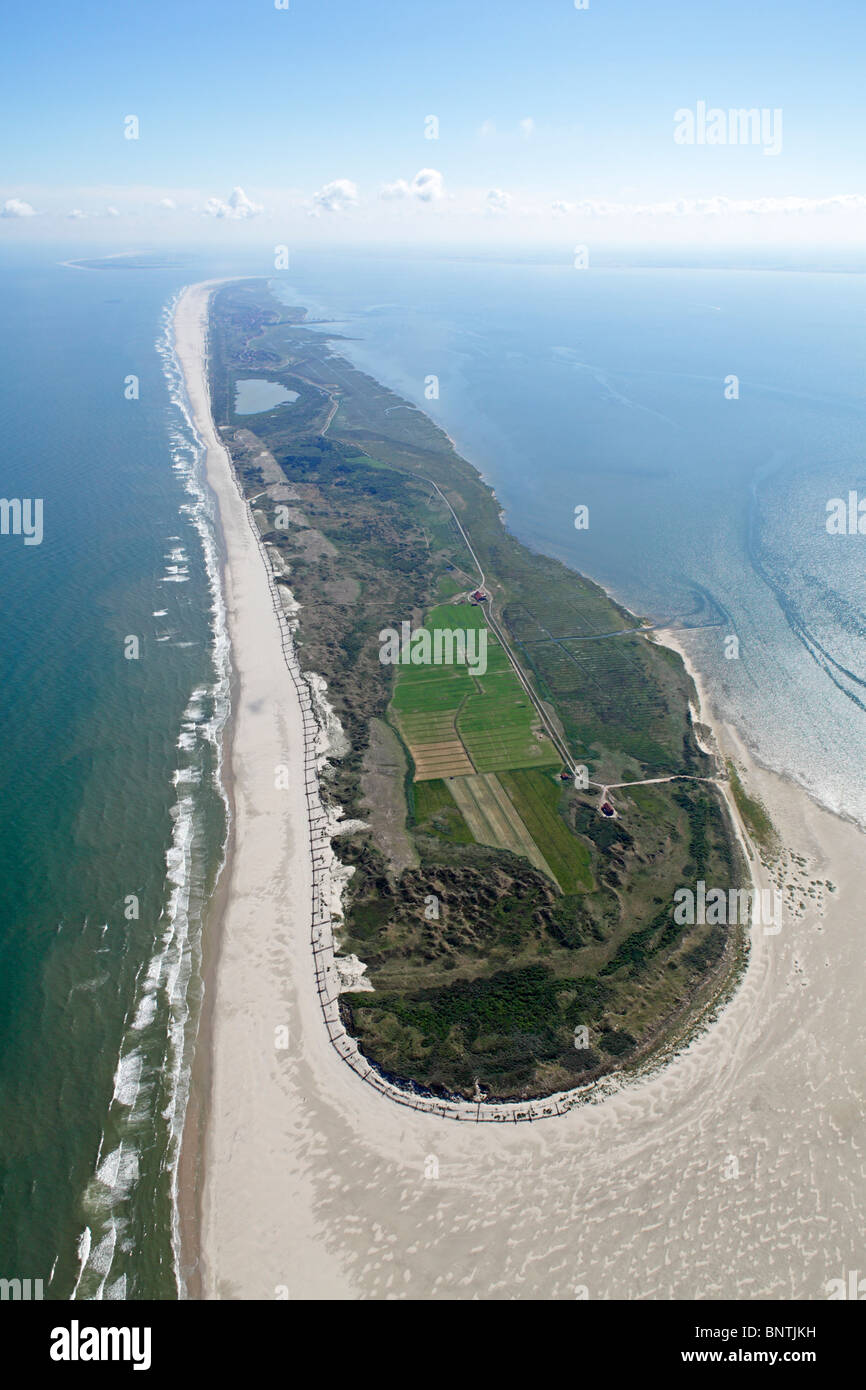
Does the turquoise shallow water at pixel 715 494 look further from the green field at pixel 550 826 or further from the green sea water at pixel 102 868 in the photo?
the green sea water at pixel 102 868

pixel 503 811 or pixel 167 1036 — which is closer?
pixel 167 1036

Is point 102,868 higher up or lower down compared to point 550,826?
lower down

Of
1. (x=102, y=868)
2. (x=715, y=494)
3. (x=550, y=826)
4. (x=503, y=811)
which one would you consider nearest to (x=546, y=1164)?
(x=550, y=826)

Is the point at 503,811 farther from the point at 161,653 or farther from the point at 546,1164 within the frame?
the point at 161,653

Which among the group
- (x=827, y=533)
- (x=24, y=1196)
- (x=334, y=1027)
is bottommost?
(x=24, y=1196)

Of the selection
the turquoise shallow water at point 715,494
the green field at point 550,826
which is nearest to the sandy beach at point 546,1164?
the green field at point 550,826

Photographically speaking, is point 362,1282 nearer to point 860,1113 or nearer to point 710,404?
point 860,1113

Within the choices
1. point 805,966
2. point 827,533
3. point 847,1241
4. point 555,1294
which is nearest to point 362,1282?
point 555,1294

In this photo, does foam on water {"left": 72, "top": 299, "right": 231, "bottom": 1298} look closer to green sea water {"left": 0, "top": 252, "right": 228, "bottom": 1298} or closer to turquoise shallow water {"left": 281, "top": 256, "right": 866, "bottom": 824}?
green sea water {"left": 0, "top": 252, "right": 228, "bottom": 1298}
